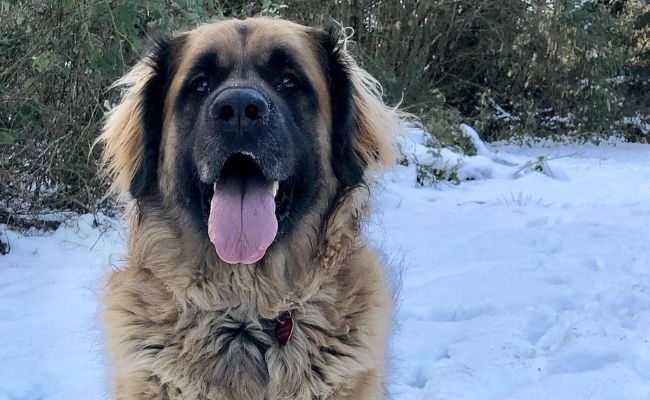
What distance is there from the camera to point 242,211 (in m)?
2.43

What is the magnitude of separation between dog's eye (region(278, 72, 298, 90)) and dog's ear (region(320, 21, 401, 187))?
233 millimetres

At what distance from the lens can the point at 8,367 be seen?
3494mm

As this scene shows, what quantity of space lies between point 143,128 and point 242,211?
65cm

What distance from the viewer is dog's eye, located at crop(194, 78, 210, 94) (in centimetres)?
261

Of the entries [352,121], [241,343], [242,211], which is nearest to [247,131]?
[242,211]

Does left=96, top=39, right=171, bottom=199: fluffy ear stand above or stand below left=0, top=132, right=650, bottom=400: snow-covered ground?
above

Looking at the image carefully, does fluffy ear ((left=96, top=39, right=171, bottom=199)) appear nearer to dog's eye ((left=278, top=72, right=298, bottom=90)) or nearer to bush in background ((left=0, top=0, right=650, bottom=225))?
dog's eye ((left=278, top=72, right=298, bottom=90))

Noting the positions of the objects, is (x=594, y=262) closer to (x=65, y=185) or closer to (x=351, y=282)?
(x=351, y=282)

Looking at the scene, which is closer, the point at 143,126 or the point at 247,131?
the point at 247,131

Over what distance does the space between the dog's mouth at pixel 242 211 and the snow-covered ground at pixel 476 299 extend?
1.01 meters

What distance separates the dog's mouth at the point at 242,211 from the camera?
2.42 metres

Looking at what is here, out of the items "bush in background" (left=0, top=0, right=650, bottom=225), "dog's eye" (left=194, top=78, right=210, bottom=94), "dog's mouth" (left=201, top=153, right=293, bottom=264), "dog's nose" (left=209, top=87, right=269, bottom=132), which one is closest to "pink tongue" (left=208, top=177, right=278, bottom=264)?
"dog's mouth" (left=201, top=153, right=293, bottom=264)

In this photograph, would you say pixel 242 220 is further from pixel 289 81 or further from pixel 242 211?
pixel 289 81

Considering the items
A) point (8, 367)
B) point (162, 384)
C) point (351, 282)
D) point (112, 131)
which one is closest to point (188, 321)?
point (162, 384)
